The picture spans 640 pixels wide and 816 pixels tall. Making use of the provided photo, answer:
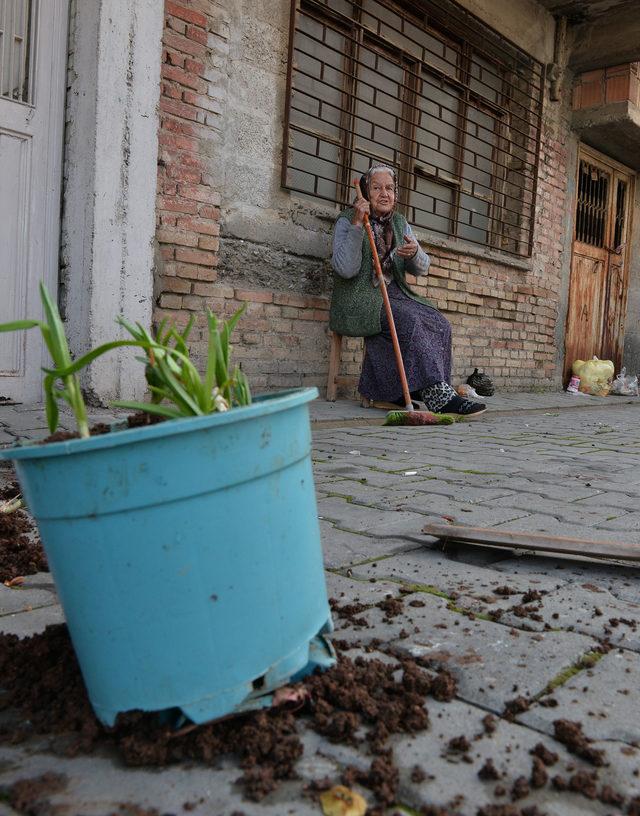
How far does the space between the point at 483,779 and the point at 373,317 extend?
5001 mm

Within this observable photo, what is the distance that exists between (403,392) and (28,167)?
303 cm

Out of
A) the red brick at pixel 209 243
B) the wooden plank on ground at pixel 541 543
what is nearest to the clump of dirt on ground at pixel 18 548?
the wooden plank on ground at pixel 541 543

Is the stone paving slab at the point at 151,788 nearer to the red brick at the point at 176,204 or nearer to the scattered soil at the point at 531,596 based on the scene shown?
the scattered soil at the point at 531,596

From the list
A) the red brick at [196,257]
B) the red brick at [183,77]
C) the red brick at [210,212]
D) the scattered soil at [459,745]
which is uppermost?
the red brick at [183,77]

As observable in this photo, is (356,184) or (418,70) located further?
(418,70)

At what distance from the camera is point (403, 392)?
5844 millimetres

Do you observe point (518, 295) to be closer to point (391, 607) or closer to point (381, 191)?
point (381, 191)

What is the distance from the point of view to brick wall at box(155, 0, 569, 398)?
5055mm

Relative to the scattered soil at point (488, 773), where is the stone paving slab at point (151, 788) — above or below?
below

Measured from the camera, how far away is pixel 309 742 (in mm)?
1171

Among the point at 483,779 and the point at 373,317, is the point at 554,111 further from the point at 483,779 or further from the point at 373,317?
the point at 483,779

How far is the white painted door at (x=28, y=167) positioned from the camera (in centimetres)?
441

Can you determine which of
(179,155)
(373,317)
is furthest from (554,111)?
(179,155)

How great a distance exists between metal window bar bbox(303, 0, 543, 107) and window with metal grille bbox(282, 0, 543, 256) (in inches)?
0.6
